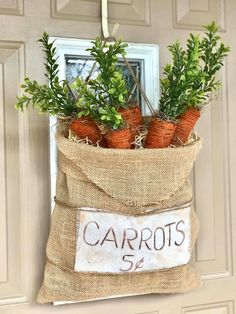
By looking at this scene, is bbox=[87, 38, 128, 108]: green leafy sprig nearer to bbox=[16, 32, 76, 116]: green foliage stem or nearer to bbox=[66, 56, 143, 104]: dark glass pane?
bbox=[16, 32, 76, 116]: green foliage stem

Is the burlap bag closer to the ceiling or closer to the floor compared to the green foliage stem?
closer to the floor

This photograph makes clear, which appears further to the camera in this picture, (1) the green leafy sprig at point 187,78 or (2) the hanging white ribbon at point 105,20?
(2) the hanging white ribbon at point 105,20

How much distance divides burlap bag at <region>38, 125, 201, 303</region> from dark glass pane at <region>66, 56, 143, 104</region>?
0.60 feet

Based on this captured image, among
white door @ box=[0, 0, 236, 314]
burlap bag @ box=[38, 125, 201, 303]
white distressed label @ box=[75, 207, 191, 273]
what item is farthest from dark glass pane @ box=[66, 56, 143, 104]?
white distressed label @ box=[75, 207, 191, 273]

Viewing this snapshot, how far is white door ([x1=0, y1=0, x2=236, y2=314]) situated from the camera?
1072mm

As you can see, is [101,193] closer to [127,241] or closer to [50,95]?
[127,241]

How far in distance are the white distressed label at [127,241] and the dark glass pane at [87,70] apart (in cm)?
30

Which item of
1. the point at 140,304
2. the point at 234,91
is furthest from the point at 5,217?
the point at 234,91

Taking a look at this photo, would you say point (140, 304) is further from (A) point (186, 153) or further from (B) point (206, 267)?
(A) point (186, 153)

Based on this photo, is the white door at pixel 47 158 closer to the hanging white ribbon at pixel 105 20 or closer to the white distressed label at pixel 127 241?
the hanging white ribbon at pixel 105 20

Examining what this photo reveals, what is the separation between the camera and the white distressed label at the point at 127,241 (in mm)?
1009

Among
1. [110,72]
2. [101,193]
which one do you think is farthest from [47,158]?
[110,72]

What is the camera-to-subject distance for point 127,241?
102 centimetres

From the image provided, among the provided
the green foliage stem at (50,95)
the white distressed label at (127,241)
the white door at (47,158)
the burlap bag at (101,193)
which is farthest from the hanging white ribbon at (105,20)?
the white distressed label at (127,241)
